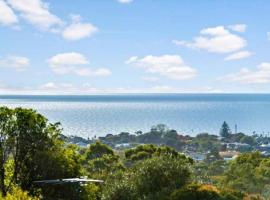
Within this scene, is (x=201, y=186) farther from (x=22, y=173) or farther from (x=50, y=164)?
(x=22, y=173)

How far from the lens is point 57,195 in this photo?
67.6 feet

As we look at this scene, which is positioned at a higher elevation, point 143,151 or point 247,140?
point 143,151

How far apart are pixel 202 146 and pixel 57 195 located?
11653cm

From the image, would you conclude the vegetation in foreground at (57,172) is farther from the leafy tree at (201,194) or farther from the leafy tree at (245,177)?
the leafy tree at (245,177)

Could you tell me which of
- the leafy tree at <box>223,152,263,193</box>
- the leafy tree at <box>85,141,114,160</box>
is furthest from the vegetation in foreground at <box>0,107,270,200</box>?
the leafy tree at <box>85,141,114,160</box>

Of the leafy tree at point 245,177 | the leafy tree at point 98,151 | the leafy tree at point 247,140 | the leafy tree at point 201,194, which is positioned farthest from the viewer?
the leafy tree at point 247,140

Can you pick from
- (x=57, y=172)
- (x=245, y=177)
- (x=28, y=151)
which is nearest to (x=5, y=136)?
(x=28, y=151)

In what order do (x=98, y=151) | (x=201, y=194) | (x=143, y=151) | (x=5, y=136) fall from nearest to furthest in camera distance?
1. (x=201, y=194)
2. (x=5, y=136)
3. (x=143, y=151)
4. (x=98, y=151)

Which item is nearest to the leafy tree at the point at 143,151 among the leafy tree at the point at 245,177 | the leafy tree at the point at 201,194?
the leafy tree at the point at 245,177

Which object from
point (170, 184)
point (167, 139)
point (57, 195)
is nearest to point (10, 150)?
point (57, 195)

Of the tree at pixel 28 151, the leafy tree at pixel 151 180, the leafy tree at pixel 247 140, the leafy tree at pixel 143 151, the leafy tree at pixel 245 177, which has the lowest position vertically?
the leafy tree at pixel 247 140

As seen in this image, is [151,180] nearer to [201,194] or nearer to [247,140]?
[201,194]

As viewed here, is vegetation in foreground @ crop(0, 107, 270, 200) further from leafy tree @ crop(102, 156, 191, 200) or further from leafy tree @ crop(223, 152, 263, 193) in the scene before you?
leafy tree @ crop(223, 152, 263, 193)

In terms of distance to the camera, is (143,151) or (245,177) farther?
(143,151)
